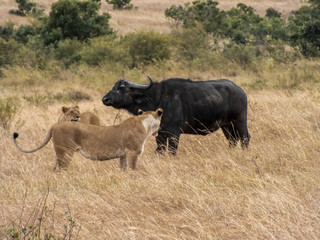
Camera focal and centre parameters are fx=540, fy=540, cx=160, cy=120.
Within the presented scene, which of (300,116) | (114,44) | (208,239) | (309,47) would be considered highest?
(208,239)

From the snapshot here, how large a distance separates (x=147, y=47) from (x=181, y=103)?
14.5 m

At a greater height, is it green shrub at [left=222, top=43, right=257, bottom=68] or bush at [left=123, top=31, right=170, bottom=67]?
green shrub at [left=222, top=43, right=257, bottom=68]

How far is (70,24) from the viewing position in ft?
86.5

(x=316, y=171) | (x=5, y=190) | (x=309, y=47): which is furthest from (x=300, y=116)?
(x=309, y=47)

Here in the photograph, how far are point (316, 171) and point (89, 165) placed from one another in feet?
9.09

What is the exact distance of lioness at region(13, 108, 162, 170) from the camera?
630 cm

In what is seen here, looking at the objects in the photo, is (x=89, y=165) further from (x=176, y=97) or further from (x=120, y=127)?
(x=176, y=97)

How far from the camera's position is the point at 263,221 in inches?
172

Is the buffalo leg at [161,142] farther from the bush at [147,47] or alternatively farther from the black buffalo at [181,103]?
the bush at [147,47]

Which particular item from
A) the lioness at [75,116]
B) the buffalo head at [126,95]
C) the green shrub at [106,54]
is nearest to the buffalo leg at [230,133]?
the buffalo head at [126,95]

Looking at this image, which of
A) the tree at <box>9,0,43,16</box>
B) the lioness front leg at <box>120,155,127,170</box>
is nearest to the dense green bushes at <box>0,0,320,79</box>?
the lioness front leg at <box>120,155,127,170</box>

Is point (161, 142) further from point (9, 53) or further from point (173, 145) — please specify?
point (9, 53)

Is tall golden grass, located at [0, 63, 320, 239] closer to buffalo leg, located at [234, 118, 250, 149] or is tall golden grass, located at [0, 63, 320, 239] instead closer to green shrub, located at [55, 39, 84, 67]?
buffalo leg, located at [234, 118, 250, 149]

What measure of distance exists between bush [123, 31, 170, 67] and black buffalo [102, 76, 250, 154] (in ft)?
44.6
